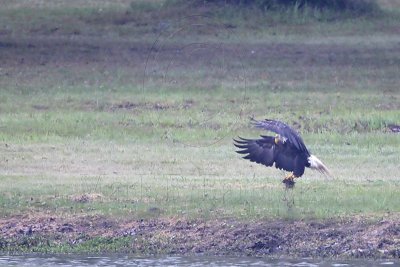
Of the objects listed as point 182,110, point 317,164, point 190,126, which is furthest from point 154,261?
point 182,110

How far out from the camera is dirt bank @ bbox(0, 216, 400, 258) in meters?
12.6

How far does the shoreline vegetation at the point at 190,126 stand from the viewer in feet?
42.4

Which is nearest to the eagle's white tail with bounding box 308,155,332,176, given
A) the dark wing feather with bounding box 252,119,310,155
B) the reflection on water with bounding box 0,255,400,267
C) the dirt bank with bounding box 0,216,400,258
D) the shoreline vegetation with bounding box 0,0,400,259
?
the shoreline vegetation with bounding box 0,0,400,259

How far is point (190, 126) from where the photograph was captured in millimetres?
19375

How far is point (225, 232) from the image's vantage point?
1289cm

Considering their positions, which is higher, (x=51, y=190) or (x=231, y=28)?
(x=231, y=28)

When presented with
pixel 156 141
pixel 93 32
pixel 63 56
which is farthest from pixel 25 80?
pixel 156 141

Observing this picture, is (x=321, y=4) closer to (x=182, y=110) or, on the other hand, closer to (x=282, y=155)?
(x=182, y=110)

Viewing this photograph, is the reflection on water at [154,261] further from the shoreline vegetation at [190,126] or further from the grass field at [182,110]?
the grass field at [182,110]

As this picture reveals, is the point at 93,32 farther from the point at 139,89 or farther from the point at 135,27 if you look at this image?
the point at 139,89

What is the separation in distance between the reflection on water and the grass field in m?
0.78

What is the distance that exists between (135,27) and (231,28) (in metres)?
2.30

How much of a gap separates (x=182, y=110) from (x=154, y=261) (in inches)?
330

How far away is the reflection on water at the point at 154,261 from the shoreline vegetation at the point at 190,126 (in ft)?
0.67
